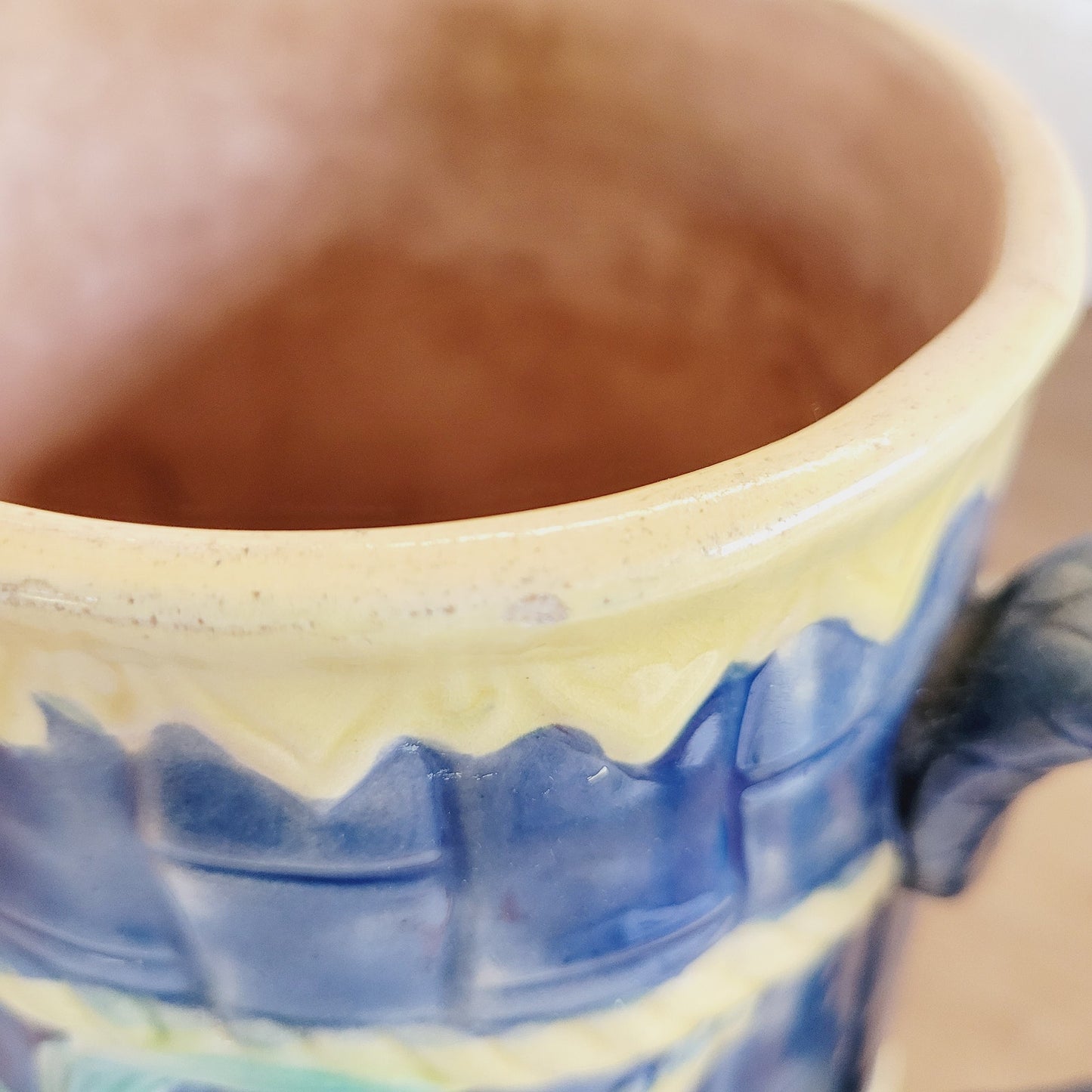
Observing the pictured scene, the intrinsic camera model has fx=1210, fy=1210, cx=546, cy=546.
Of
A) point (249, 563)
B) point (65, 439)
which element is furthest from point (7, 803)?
point (65, 439)

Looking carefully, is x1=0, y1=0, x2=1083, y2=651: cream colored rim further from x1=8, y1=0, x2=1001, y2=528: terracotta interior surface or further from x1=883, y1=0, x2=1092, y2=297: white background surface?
x1=883, y1=0, x2=1092, y2=297: white background surface

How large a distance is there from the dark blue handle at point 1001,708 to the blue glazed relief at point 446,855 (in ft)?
0.04

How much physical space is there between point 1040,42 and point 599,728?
1.32ft

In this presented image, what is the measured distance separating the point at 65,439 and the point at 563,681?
0.21 meters

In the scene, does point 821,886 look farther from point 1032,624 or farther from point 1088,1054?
point 1088,1054

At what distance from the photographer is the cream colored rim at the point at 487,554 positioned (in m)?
0.12

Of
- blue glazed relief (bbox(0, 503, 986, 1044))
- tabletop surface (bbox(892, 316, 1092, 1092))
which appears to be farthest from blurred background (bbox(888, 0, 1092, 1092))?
blue glazed relief (bbox(0, 503, 986, 1044))

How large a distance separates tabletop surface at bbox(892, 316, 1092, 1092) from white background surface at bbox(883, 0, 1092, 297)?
236 mm

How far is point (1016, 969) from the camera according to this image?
314 millimetres

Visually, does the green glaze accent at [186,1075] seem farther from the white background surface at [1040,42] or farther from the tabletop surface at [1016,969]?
the white background surface at [1040,42]

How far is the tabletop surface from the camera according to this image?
30 centimetres

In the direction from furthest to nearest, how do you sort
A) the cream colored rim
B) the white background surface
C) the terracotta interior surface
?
the white background surface, the terracotta interior surface, the cream colored rim

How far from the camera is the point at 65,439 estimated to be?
0.30 metres

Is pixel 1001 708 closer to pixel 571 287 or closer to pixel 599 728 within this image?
pixel 599 728
